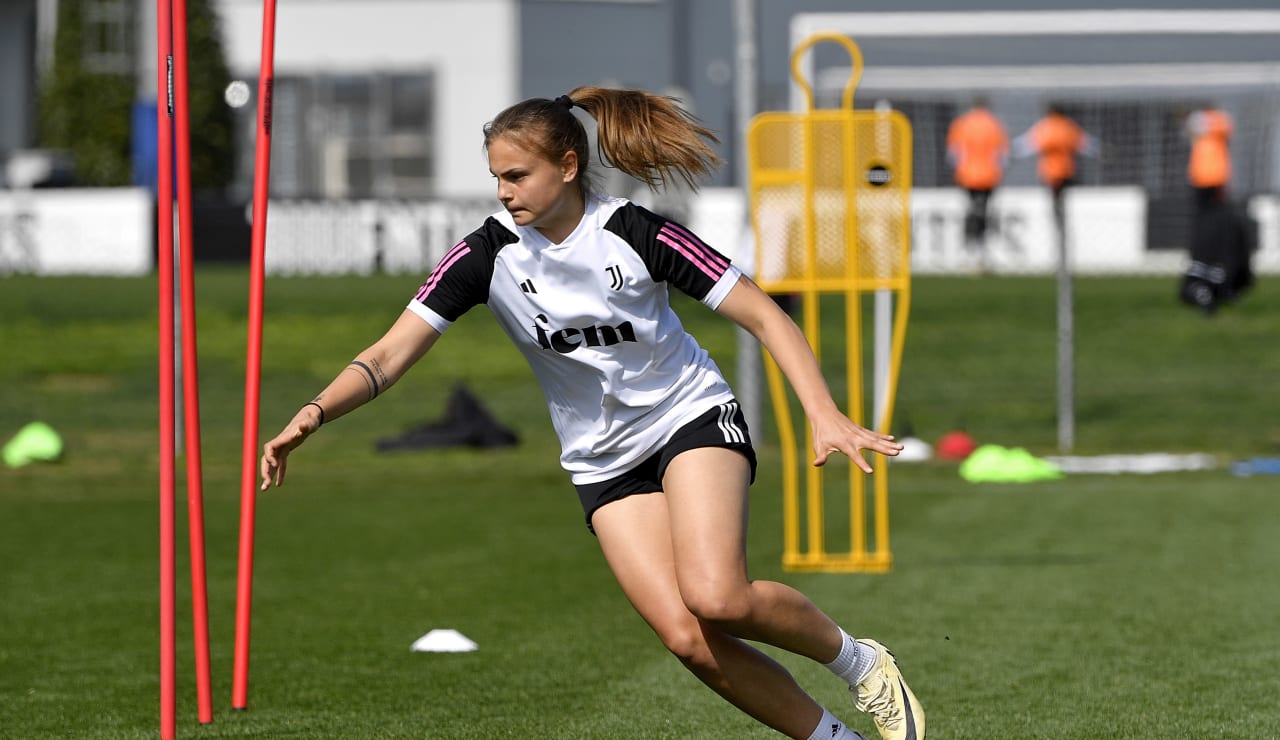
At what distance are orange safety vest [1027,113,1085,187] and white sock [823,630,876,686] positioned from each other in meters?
18.0

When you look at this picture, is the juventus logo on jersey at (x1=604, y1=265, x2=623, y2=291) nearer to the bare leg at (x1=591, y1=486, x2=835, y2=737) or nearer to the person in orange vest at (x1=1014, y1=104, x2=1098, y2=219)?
the bare leg at (x1=591, y1=486, x2=835, y2=737)

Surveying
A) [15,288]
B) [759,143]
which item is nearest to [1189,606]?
[759,143]

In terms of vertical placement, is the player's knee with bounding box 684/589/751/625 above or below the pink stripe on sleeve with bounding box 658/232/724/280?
below

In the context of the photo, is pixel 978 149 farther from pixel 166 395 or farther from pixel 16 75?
pixel 16 75

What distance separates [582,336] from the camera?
5.26 metres

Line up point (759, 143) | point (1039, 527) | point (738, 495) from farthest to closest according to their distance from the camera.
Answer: point (1039, 527) < point (759, 143) < point (738, 495)

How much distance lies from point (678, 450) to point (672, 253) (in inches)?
20.7

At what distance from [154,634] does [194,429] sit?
7.78ft

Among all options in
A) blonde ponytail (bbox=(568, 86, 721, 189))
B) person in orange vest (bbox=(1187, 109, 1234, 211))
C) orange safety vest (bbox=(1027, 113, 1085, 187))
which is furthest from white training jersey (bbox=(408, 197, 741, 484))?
orange safety vest (bbox=(1027, 113, 1085, 187))

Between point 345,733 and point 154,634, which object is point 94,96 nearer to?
point 154,634

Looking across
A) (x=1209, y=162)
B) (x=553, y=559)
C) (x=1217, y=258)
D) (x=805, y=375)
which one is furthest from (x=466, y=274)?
(x=1209, y=162)

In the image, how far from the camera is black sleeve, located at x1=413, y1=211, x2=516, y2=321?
532 centimetres

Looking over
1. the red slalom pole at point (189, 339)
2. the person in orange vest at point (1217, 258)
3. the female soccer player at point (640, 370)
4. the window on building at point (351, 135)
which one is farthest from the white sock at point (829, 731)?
the window on building at point (351, 135)

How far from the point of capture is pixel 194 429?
6242 millimetres
